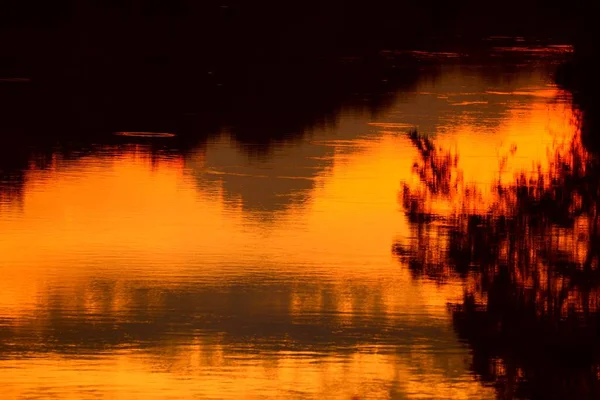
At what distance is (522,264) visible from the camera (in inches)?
667

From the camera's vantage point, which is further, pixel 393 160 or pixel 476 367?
pixel 393 160

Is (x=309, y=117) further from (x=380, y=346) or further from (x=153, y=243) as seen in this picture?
(x=380, y=346)

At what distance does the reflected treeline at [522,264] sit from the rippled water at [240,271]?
0.42 ft

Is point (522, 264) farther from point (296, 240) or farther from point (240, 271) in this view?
point (296, 240)

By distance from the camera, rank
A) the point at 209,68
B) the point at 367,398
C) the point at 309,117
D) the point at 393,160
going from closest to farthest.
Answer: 1. the point at 367,398
2. the point at 393,160
3. the point at 309,117
4. the point at 209,68

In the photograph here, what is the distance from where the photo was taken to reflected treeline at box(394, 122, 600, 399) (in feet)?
42.5

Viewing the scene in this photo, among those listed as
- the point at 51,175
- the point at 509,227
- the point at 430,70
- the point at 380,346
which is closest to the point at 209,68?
the point at 430,70

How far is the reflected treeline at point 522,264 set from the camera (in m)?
12.9

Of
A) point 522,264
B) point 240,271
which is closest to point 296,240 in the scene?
point 240,271

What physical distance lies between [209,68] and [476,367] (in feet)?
128

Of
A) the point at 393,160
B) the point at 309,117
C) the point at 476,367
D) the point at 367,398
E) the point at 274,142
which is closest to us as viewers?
the point at 367,398

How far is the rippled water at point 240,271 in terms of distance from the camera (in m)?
12.9

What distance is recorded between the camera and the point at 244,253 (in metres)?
18.4

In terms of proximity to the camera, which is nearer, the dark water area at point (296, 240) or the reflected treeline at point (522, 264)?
the reflected treeline at point (522, 264)
